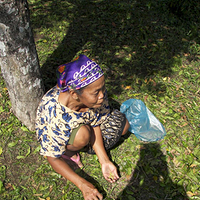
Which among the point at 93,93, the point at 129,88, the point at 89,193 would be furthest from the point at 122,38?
the point at 89,193

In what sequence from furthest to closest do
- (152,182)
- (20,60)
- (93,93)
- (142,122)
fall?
1. (142,122)
2. (152,182)
3. (20,60)
4. (93,93)

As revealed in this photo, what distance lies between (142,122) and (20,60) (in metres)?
1.95

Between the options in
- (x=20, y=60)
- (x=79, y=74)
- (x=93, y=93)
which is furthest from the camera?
(x=20, y=60)

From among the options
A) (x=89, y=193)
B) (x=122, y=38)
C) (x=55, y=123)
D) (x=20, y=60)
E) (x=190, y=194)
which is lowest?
(x=190, y=194)

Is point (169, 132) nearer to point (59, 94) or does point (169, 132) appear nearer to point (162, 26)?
point (59, 94)

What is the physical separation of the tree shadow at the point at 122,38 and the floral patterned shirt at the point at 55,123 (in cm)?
136

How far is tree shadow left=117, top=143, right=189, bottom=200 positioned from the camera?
285cm

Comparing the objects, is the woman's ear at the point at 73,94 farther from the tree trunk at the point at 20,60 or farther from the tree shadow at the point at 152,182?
the tree shadow at the point at 152,182

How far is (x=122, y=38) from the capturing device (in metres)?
5.13

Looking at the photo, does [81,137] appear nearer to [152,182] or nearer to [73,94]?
[73,94]

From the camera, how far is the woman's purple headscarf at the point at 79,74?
221 centimetres

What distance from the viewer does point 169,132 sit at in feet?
11.4

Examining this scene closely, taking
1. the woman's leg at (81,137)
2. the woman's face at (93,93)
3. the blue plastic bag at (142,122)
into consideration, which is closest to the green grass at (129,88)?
the blue plastic bag at (142,122)

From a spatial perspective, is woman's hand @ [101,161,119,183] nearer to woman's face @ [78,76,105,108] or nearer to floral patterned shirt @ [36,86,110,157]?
floral patterned shirt @ [36,86,110,157]
